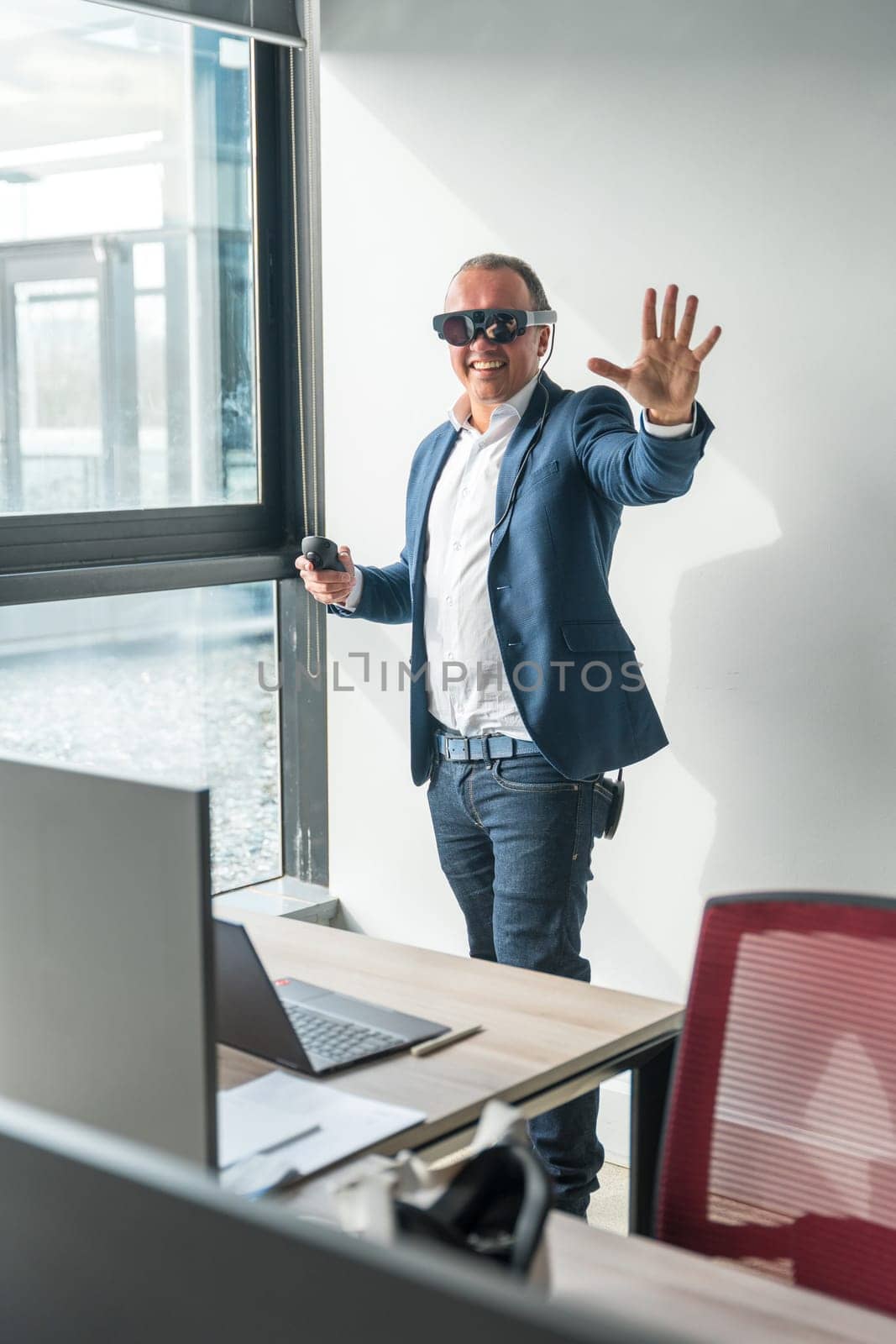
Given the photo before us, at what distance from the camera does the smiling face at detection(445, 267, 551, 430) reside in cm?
268

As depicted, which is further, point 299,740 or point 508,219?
point 299,740

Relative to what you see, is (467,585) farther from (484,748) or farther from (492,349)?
(492,349)

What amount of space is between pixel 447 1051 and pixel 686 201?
2013mm

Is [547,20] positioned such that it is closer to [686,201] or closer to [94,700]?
[686,201]

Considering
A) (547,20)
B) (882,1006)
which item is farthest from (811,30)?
(882,1006)

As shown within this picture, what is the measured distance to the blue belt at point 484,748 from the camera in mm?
2588

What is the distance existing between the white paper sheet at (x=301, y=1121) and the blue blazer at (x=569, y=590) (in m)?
1.13

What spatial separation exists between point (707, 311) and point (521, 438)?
0.59 metres

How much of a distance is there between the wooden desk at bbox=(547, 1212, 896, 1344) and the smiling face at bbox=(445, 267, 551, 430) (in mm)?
1814

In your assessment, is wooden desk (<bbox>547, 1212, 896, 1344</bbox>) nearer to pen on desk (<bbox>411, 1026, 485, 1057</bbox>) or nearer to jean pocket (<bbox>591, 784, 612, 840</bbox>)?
pen on desk (<bbox>411, 1026, 485, 1057</bbox>)

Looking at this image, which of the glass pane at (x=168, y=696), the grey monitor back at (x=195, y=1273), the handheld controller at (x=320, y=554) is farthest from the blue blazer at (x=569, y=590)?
the grey monitor back at (x=195, y=1273)

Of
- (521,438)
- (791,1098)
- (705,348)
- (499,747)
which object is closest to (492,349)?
(521,438)

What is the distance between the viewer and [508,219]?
3252mm

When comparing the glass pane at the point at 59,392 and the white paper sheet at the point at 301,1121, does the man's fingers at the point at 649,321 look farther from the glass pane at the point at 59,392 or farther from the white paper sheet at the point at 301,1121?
the glass pane at the point at 59,392
